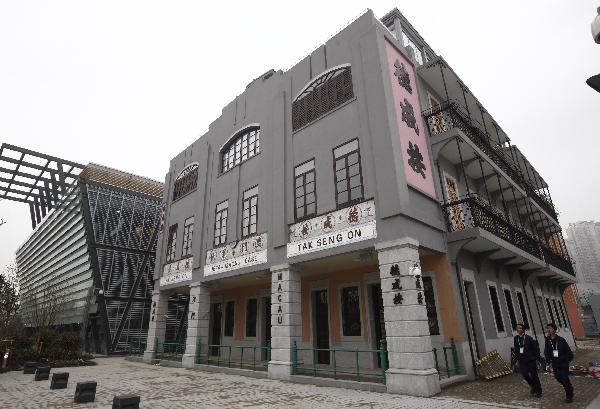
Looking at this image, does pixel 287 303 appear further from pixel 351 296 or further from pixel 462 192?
pixel 462 192

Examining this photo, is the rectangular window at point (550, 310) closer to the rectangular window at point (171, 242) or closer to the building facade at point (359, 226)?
the building facade at point (359, 226)

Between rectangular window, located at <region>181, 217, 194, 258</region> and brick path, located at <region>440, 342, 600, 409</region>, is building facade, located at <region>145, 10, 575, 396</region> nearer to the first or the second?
rectangular window, located at <region>181, 217, 194, 258</region>

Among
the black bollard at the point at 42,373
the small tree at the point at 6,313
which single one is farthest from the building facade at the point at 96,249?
the black bollard at the point at 42,373

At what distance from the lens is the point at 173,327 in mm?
31828

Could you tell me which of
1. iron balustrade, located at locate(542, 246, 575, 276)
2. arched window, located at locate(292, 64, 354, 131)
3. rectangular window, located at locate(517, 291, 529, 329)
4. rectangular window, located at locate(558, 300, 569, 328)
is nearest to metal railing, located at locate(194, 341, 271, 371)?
arched window, located at locate(292, 64, 354, 131)

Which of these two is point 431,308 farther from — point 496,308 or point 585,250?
point 585,250

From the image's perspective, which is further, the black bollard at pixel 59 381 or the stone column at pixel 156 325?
the stone column at pixel 156 325

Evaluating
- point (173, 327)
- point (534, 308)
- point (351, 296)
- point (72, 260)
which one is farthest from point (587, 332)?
point (72, 260)

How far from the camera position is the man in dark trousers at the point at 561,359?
8055mm

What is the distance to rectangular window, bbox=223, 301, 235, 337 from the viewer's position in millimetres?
20059

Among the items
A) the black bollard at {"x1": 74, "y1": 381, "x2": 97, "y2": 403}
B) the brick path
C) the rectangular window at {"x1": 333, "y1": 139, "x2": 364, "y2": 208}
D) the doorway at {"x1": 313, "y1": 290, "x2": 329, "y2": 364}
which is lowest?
the brick path

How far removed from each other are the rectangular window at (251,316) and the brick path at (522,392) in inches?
428

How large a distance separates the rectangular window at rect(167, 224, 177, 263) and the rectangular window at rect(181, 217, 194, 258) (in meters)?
1.11

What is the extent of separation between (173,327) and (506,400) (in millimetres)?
29054
